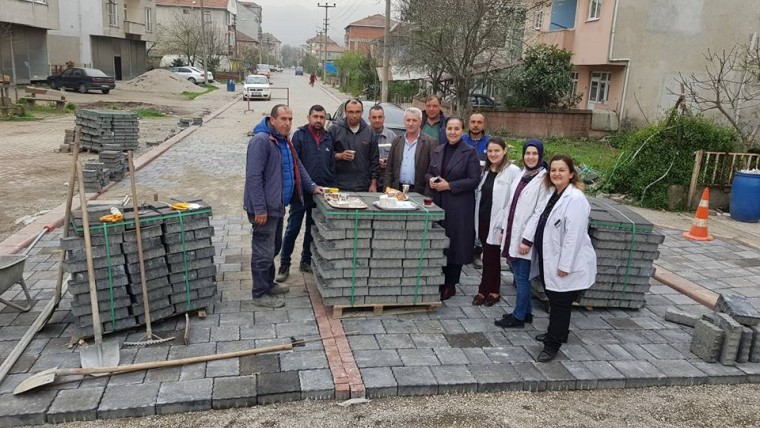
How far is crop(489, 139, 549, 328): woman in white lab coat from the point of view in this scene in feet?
16.2

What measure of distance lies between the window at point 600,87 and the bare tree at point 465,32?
4265mm

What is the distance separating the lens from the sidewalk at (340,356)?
158 inches

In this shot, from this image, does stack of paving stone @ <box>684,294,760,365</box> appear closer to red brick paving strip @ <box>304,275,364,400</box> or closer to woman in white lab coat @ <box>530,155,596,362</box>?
woman in white lab coat @ <box>530,155,596,362</box>

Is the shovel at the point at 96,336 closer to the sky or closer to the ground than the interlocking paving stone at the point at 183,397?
closer to the sky

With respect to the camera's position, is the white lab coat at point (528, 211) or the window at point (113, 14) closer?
the white lab coat at point (528, 211)

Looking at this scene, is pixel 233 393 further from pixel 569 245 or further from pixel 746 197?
pixel 746 197

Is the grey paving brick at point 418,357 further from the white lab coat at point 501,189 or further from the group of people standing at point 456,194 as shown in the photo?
the white lab coat at point 501,189

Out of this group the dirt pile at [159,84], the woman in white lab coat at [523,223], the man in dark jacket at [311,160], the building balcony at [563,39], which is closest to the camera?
the woman in white lab coat at [523,223]

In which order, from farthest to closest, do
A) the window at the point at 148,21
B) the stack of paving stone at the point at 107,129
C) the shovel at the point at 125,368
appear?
the window at the point at 148,21 → the stack of paving stone at the point at 107,129 → the shovel at the point at 125,368

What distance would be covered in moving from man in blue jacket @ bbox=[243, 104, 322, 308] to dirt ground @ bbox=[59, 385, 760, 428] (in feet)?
5.61

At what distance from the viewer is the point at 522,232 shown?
5.06m

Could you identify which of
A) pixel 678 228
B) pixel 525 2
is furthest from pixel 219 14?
pixel 678 228

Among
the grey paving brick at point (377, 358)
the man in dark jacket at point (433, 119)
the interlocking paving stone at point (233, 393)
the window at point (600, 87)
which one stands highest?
the window at point (600, 87)

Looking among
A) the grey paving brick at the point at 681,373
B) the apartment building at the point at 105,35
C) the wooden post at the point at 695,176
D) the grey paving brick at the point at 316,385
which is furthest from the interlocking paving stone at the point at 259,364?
the apartment building at the point at 105,35
